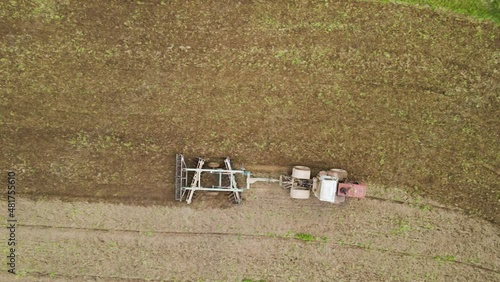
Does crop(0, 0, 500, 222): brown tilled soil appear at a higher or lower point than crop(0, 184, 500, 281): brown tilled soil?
higher

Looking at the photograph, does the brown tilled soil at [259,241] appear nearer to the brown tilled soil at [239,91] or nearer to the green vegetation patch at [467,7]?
the brown tilled soil at [239,91]

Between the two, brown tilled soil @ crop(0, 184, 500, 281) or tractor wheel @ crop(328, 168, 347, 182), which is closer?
tractor wheel @ crop(328, 168, 347, 182)

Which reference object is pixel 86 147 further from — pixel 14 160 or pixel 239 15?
pixel 239 15

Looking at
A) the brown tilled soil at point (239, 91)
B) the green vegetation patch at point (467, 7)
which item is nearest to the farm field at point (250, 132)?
the brown tilled soil at point (239, 91)

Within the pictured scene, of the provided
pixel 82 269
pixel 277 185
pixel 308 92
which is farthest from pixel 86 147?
pixel 308 92

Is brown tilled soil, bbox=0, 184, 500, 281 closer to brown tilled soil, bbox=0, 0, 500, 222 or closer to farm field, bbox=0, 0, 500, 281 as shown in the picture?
farm field, bbox=0, 0, 500, 281

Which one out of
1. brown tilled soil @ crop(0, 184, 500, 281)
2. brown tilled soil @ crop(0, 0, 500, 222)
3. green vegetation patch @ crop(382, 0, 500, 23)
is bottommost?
brown tilled soil @ crop(0, 184, 500, 281)

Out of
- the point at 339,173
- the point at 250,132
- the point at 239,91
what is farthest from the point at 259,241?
the point at 239,91

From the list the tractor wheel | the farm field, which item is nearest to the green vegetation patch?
the farm field

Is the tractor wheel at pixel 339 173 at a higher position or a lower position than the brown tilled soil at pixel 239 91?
lower
